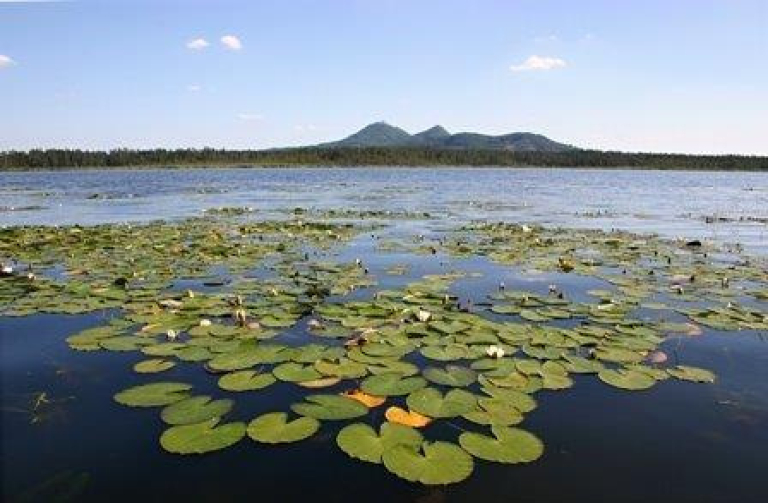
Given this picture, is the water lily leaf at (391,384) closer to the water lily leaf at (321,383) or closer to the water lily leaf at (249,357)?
the water lily leaf at (321,383)

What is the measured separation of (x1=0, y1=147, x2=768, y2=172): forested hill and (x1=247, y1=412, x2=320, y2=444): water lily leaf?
11244cm

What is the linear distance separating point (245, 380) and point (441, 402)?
1.46m

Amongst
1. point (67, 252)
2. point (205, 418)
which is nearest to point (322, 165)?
point (67, 252)

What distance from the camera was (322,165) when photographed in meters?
121

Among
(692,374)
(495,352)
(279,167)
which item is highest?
(495,352)

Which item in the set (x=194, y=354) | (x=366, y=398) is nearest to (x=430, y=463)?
(x=366, y=398)

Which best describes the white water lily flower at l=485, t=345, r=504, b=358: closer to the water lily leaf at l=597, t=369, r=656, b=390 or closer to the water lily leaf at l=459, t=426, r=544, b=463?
the water lily leaf at l=597, t=369, r=656, b=390

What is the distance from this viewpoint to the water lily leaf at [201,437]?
3611 mm

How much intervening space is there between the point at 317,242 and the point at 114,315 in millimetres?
6349

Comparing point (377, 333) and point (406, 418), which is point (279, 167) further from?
point (406, 418)

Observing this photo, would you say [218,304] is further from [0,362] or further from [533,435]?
[533,435]

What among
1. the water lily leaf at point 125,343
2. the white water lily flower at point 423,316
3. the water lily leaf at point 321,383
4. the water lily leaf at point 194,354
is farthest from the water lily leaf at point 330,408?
the white water lily flower at point 423,316

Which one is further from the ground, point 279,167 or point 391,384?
point 391,384

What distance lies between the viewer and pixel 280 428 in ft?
12.7
